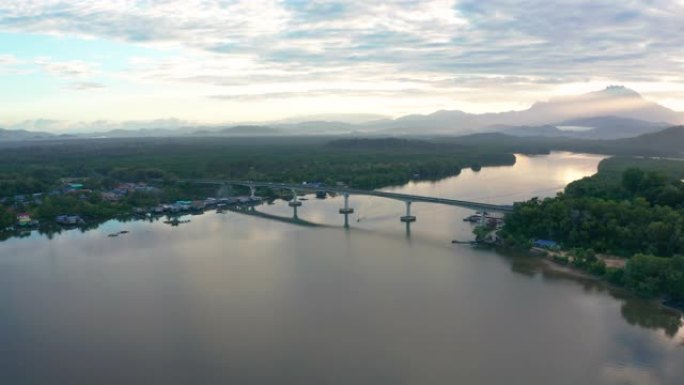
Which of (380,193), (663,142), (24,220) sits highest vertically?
(663,142)

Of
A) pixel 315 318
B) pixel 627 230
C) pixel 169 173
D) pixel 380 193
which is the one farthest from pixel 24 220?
pixel 627 230

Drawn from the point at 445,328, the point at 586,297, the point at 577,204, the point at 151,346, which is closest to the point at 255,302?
the point at 151,346

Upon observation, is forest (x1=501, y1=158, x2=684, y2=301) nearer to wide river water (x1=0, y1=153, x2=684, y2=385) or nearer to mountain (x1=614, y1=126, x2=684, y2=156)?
wide river water (x1=0, y1=153, x2=684, y2=385)

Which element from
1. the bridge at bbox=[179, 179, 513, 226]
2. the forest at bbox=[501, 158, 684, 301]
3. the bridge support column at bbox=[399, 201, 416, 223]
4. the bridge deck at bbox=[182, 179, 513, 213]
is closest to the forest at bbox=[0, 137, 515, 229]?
the bridge deck at bbox=[182, 179, 513, 213]

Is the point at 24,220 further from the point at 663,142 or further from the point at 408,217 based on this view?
the point at 663,142

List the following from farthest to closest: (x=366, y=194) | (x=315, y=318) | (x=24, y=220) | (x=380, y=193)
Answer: (x=366, y=194), (x=380, y=193), (x=24, y=220), (x=315, y=318)

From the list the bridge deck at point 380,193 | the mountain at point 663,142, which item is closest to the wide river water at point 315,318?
the bridge deck at point 380,193

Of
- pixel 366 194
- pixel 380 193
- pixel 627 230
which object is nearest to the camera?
pixel 627 230

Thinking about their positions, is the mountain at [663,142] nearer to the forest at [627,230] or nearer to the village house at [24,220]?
the forest at [627,230]

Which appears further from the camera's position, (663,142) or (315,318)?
(663,142)
